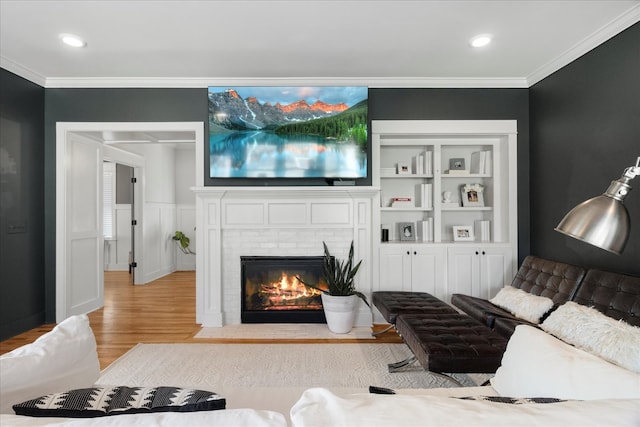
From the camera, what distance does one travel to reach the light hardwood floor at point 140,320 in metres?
3.23

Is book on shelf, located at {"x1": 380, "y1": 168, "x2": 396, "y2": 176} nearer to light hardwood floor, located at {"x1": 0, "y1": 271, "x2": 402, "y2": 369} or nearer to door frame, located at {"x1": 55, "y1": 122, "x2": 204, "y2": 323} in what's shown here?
light hardwood floor, located at {"x1": 0, "y1": 271, "x2": 402, "y2": 369}

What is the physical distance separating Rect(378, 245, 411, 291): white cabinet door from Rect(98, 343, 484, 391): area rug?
757mm

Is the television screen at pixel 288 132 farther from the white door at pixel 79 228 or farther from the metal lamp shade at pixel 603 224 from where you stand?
the metal lamp shade at pixel 603 224

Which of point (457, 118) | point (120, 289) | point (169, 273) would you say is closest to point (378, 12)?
point (457, 118)

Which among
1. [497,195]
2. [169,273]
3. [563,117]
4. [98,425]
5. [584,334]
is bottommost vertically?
[169,273]

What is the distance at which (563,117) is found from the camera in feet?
10.6

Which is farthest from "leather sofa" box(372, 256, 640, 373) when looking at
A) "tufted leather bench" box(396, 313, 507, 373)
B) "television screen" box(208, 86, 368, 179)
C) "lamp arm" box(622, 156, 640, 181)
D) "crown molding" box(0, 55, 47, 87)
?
"crown molding" box(0, 55, 47, 87)

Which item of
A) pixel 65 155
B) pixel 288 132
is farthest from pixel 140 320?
pixel 288 132

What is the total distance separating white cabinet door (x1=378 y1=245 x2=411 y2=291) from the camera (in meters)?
3.77

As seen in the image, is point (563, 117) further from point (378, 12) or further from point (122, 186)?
point (122, 186)

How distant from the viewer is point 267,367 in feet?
8.84

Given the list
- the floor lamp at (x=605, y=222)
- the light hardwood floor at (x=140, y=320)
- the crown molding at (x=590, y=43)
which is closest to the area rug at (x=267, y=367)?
the light hardwood floor at (x=140, y=320)

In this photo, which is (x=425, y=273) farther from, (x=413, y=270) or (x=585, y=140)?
(x=585, y=140)

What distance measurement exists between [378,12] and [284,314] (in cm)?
290
